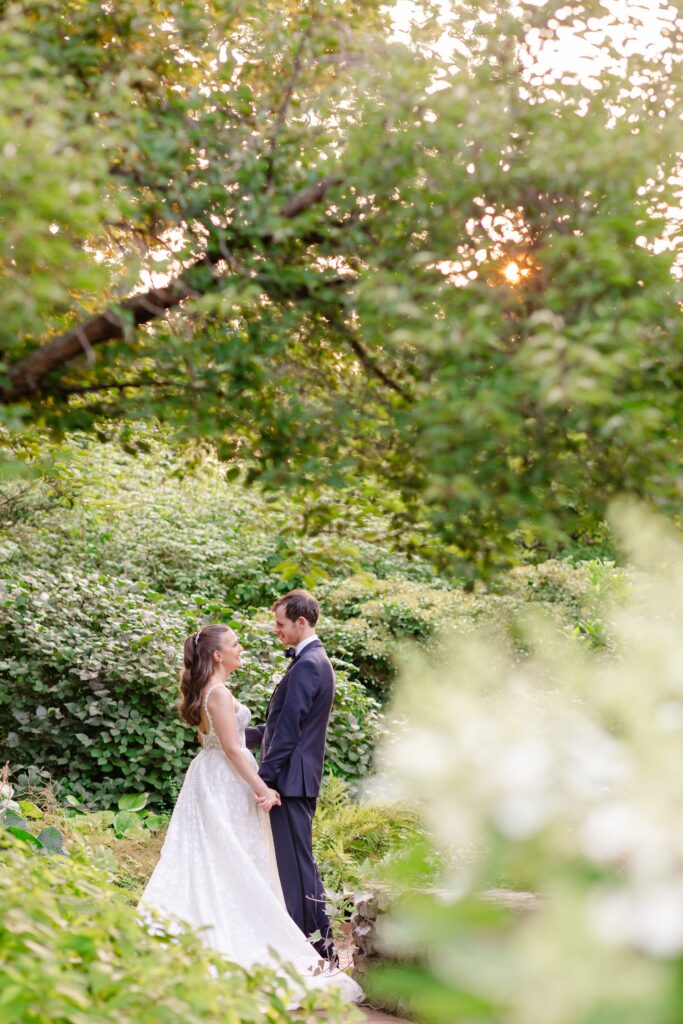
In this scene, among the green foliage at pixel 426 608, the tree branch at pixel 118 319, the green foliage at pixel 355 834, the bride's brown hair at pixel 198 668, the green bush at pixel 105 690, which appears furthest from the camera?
the green foliage at pixel 426 608

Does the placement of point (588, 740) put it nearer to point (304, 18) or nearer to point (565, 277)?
point (565, 277)

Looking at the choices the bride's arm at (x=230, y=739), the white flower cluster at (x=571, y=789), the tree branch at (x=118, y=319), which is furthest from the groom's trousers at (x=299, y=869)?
the white flower cluster at (x=571, y=789)

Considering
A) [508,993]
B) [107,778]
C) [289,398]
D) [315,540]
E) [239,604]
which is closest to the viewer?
[508,993]

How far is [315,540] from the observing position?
5000 mm

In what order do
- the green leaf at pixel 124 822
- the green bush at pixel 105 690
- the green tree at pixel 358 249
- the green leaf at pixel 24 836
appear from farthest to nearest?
1. the green bush at pixel 105 690
2. the green leaf at pixel 124 822
3. the green leaf at pixel 24 836
4. the green tree at pixel 358 249

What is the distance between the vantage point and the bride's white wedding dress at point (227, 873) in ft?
19.2

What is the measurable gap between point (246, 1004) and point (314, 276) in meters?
1.97

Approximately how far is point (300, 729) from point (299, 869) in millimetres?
764

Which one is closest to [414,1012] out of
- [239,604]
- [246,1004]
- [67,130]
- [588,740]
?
[246,1004]

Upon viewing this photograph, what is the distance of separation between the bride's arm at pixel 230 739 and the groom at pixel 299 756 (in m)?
0.09

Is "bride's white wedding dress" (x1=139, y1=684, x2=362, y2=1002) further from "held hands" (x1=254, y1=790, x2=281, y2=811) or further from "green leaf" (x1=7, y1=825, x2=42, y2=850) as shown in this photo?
"green leaf" (x1=7, y1=825, x2=42, y2=850)

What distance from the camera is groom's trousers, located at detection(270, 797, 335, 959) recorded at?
242 inches

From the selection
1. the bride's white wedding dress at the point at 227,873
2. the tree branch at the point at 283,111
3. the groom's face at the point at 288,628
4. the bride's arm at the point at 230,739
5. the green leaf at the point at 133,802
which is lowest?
the bride's white wedding dress at the point at 227,873

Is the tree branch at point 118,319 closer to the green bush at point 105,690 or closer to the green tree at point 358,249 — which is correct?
the green tree at point 358,249
